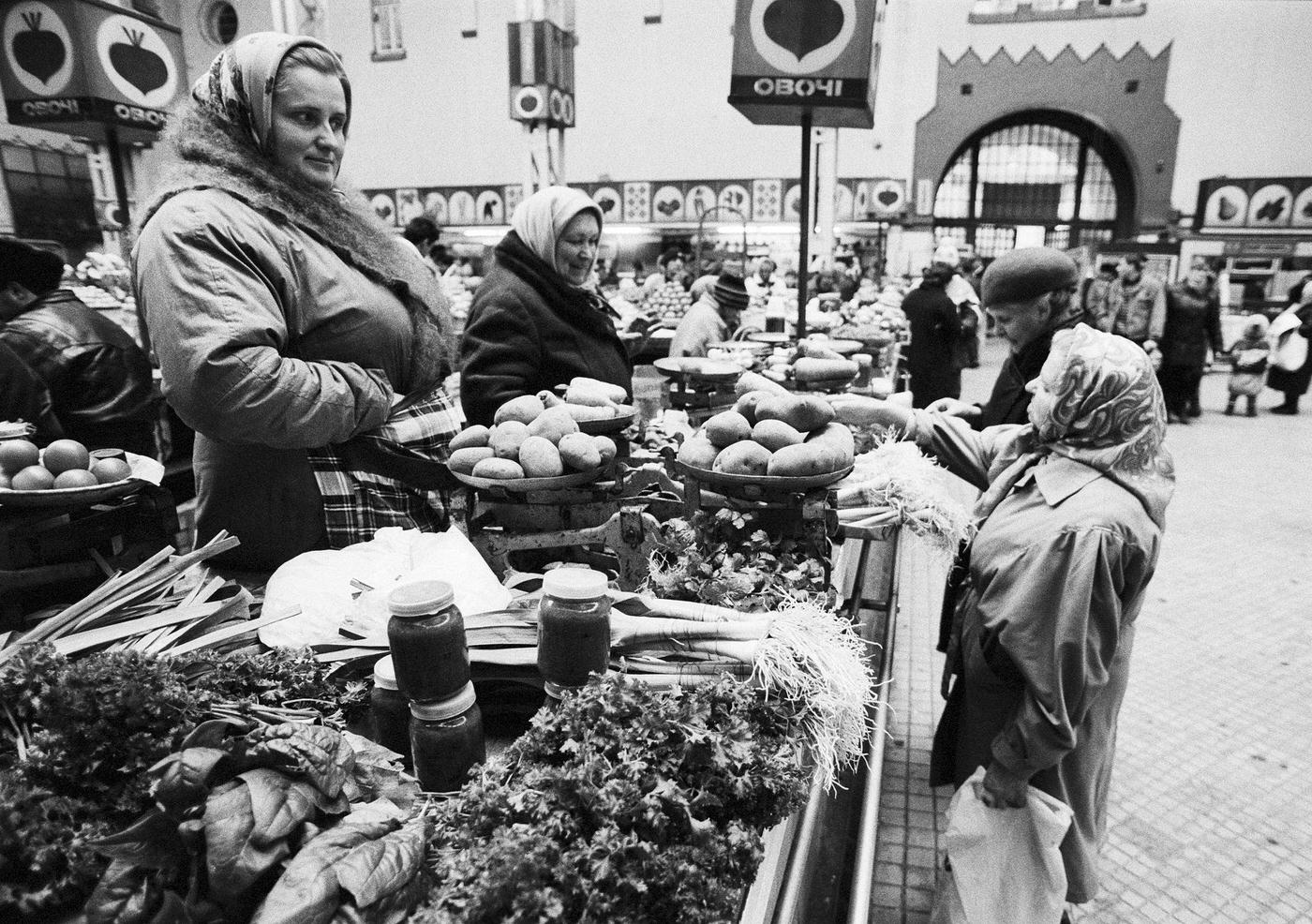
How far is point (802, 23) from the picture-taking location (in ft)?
13.0

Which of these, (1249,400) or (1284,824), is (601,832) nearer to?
(1284,824)

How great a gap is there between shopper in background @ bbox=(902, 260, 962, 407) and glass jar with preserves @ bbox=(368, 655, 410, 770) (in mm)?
6572

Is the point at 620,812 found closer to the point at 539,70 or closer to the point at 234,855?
the point at 234,855

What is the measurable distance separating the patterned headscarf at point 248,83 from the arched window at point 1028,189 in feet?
69.7

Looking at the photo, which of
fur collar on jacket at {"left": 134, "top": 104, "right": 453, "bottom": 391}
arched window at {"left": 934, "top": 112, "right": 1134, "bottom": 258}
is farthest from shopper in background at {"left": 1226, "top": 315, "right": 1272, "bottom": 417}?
fur collar on jacket at {"left": 134, "top": 104, "right": 453, "bottom": 391}

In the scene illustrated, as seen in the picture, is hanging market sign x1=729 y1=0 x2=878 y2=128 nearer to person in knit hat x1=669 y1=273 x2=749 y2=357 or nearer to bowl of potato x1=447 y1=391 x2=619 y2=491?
person in knit hat x1=669 y1=273 x2=749 y2=357

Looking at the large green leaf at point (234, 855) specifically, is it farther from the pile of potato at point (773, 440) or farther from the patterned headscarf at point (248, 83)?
the patterned headscarf at point (248, 83)

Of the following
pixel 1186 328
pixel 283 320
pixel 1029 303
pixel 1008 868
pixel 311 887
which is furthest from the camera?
pixel 1186 328

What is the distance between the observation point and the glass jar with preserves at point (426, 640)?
1.01 meters

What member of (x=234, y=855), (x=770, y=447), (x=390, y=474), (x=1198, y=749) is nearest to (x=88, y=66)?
(x=390, y=474)

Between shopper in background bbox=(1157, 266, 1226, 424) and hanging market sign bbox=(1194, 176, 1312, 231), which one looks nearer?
shopper in background bbox=(1157, 266, 1226, 424)

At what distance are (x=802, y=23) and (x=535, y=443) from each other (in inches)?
130

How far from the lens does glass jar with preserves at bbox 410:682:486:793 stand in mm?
1071

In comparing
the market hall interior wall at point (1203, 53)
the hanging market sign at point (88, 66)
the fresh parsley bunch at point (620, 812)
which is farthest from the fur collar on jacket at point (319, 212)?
the market hall interior wall at point (1203, 53)
